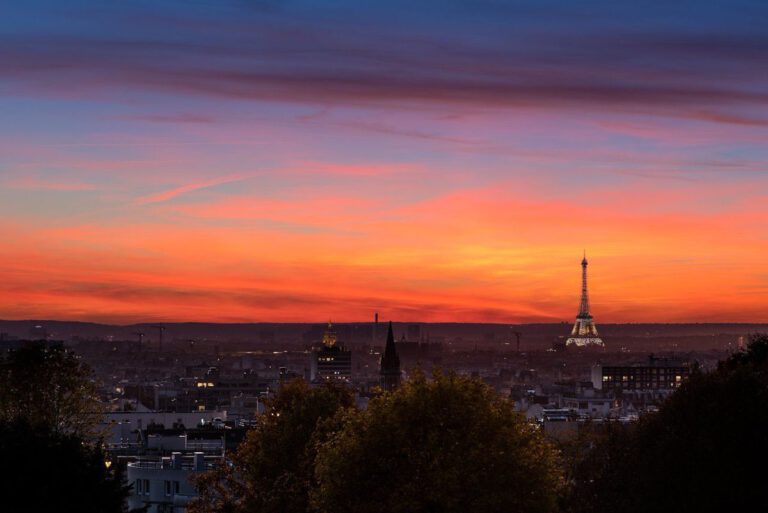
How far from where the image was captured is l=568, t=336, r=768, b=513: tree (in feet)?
206

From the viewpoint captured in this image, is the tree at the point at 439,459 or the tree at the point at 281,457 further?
the tree at the point at 281,457

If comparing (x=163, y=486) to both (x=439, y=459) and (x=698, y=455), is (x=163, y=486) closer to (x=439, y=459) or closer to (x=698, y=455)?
(x=698, y=455)

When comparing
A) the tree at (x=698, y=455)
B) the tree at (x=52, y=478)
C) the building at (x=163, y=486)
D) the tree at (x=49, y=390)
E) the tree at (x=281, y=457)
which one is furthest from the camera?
the building at (x=163, y=486)

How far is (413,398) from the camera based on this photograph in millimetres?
63438

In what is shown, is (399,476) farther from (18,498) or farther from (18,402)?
(18,402)

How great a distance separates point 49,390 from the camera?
85688mm

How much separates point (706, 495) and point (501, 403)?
755cm

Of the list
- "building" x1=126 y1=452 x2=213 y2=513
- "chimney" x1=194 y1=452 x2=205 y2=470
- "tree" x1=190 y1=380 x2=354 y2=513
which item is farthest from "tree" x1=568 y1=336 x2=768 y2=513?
"chimney" x1=194 y1=452 x2=205 y2=470

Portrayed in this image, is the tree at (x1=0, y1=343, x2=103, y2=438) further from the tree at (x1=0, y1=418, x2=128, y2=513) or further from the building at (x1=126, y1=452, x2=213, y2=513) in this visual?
the building at (x1=126, y1=452, x2=213, y2=513)

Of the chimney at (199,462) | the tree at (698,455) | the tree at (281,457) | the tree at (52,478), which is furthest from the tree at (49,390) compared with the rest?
the tree at (698,455)

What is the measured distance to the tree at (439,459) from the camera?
59.9 metres

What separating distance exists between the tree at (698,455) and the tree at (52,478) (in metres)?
17.1

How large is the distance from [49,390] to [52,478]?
839 inches

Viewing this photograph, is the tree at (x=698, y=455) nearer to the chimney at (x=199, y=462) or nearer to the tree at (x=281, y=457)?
the tree at (x=281, y=457)
